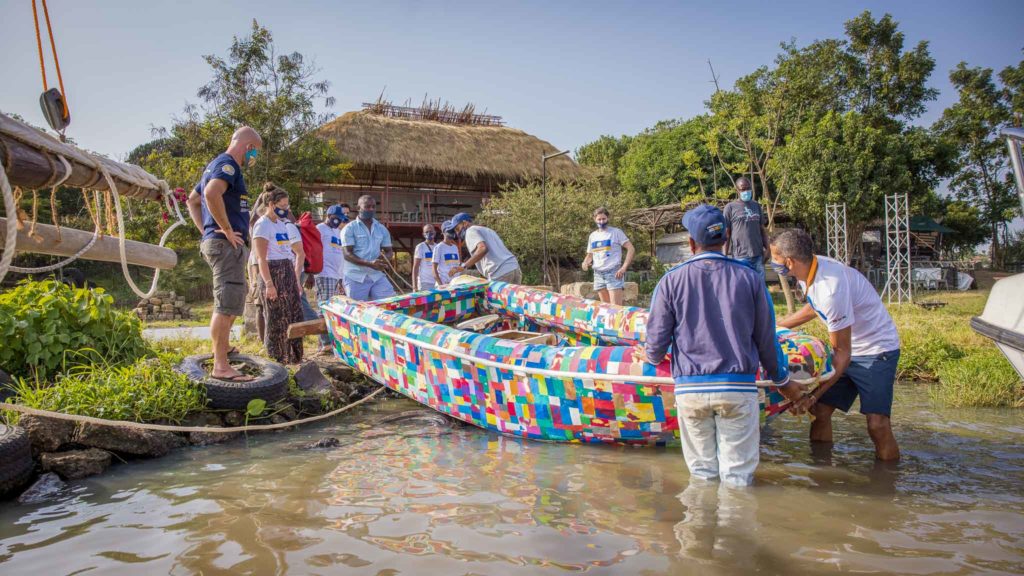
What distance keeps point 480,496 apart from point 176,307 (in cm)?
1475

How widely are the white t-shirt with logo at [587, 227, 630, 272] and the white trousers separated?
5.43m

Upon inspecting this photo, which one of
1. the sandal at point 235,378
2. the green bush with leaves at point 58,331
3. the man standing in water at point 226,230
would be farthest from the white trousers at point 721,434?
the green bush with leaves at point 58,331

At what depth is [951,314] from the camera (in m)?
10.6

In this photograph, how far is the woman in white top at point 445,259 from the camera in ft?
30.5

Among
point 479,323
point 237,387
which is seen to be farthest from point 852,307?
point 237,387

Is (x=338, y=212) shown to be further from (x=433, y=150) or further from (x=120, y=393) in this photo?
(x=433, y=150)

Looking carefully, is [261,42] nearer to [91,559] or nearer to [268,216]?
[268,216]

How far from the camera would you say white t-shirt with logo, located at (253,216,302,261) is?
6.55 m

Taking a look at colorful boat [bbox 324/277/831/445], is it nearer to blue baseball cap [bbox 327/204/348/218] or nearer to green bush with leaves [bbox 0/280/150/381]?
green bush with leaves [bbox 0/280/150/381]

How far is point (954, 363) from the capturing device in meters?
6.95

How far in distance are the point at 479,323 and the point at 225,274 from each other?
2471 mm

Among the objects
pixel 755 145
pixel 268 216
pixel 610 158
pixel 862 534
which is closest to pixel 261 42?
pixel 268 216

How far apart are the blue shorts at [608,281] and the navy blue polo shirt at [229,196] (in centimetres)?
496

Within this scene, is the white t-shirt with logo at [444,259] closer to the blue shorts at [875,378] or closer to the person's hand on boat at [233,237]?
the person's hand on boat at [233,237]
